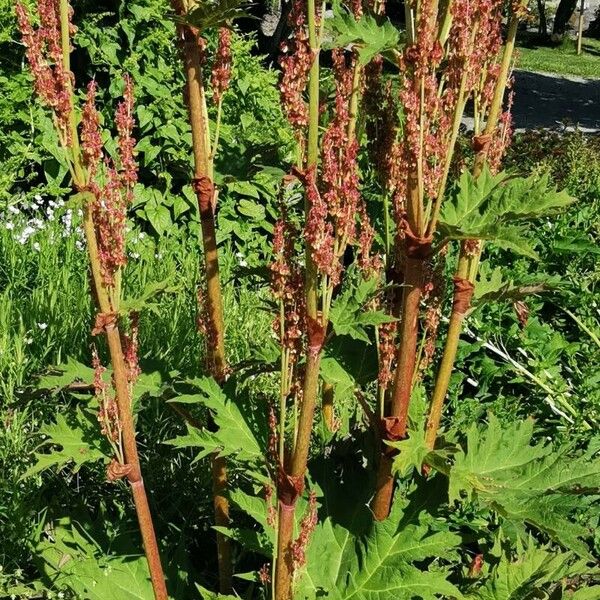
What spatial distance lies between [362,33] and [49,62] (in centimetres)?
72

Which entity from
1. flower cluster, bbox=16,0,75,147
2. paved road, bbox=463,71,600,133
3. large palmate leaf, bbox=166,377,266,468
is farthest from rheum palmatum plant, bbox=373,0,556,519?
paved road, bbox=463,71,600,133

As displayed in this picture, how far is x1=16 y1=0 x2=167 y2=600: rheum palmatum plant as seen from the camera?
1.87m

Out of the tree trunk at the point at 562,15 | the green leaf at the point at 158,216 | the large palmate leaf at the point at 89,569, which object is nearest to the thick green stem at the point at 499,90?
the large palmate leaf at the point at 89,569

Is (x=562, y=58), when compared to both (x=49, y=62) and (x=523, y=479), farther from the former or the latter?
(x=49, y=62)

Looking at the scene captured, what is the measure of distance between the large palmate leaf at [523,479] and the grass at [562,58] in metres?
22.9

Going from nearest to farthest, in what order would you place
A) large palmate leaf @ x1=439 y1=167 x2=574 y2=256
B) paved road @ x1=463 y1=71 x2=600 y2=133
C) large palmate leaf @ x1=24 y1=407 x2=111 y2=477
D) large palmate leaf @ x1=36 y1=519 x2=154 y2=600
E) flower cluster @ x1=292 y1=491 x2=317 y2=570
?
large palmate leaf @ x1=439 y1=167 x2=574 y2=256 < flower cluster @ x1=292 y1=491 x2=317 y2=570 < large palmate leaf @ x1=24 y1=407 x2=111 y2=477 < large palmate leaf @ x1=36 y1=519 x2=154 y2=600 < paved road @ x1=463 y1=71 x2=600 y2=133

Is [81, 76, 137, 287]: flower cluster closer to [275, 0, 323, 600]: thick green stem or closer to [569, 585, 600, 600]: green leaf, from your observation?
[275, 0, 323, 600]: thick green stem

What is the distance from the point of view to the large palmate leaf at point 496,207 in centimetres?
195

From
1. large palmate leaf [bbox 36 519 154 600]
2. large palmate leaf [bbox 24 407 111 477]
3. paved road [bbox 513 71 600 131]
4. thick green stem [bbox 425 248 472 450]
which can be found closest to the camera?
large palmate leaf [bbox 24 407 111 477]

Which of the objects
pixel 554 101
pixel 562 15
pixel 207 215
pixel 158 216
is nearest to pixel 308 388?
pixel 207 215

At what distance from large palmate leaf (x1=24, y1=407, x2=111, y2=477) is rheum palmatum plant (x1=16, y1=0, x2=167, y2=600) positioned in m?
0.08

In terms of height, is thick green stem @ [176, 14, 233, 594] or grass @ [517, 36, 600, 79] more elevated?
thick green stem @ [176, 14, 233, 594]

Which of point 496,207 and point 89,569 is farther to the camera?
point 89,569

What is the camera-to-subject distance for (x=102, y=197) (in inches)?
79.1
